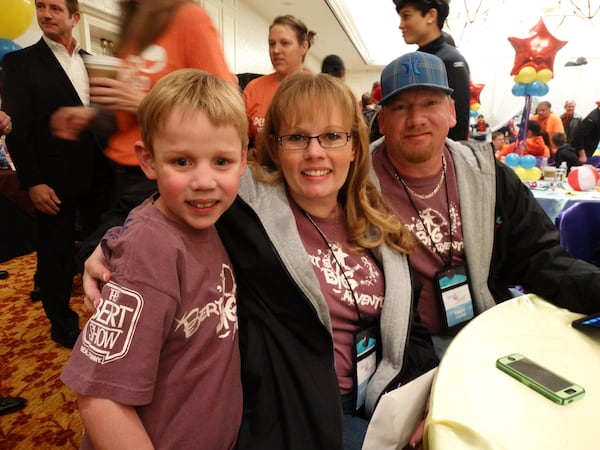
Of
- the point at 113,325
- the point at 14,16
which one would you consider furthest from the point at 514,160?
the point at 14,16

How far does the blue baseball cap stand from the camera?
146 cm

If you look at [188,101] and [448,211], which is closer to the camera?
[188,101]

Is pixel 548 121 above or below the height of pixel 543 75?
below

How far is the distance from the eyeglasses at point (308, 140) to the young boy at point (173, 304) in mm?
287

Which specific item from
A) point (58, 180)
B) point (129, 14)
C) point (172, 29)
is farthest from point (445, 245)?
point (58, 180)

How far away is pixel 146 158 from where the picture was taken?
2.99ft

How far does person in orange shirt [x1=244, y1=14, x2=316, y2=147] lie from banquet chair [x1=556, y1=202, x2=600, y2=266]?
5.86 ft

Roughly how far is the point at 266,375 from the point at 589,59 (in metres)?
16.7

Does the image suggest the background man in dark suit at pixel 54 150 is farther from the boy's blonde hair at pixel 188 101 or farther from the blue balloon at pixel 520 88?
the blue balloon at pixel 520 88

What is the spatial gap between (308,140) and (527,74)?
3.99m

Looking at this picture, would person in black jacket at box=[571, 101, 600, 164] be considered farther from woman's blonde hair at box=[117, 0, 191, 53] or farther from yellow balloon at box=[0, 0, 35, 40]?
yellow balloon at box=[0, 0, 35, 40]

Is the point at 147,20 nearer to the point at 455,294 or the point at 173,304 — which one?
the point at 173,304

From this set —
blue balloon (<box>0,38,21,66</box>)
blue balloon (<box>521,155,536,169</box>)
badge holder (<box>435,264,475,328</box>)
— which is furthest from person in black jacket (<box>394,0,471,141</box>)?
blue balloon (<box>0,38,21,66</box>)

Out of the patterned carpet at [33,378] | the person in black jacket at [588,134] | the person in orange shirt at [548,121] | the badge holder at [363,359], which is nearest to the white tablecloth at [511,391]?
the badge holder at [363,359]
